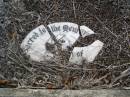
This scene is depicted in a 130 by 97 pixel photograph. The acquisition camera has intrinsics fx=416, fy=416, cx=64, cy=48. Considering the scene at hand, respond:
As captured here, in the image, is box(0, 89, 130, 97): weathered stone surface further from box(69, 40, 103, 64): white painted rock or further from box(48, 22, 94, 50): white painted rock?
Answer: box(48, 22, 94, 50): white painted rock

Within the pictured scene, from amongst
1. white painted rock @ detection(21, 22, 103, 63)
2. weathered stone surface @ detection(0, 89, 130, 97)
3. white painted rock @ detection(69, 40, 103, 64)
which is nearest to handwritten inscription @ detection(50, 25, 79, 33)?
white painted rock @ detection(21, 22, 103, 63)

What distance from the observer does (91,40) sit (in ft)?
11.6

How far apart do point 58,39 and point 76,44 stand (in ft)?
0.52

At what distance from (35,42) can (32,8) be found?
1.04ft

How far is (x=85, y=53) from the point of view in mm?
3486

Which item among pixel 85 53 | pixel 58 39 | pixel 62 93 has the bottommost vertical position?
pixel 62 93

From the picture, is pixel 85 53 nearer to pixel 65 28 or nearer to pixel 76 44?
pixel 76 44

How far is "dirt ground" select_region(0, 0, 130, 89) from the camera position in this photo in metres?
3.33

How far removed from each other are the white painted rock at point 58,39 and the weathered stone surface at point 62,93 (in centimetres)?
36

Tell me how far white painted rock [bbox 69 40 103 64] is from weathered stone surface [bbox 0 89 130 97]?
363mm

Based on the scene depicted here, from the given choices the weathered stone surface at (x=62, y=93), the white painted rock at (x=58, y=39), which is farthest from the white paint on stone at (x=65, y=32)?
the weathered stone surface at (x=62, y=93)

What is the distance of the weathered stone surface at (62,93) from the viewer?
3152mm

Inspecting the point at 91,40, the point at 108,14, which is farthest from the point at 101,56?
the point at 108,14

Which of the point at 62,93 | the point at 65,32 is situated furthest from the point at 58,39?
the point at 62,93
